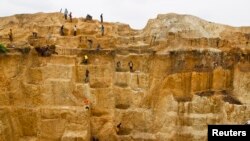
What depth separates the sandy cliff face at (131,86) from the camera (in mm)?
27844

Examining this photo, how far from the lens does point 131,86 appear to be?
29.4 meters

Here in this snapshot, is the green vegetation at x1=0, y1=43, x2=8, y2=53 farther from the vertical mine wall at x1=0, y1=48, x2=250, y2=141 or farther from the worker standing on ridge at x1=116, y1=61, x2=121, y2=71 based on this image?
the worker standing on ridge at x1=116, y1=61, x2=121, y2=71

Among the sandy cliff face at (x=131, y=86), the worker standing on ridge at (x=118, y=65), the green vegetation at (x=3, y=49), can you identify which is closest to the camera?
the sandy cliff face at (x=131, y=86)

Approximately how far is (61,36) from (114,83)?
550 centimetres

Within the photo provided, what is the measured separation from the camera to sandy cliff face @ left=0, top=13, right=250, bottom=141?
91.4 feet

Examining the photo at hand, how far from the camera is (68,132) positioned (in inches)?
1048

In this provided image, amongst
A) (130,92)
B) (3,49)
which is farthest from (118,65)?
(3,49)

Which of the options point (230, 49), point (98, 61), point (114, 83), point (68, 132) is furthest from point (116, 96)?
point (230, 49)

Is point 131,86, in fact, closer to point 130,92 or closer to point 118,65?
point 130,92

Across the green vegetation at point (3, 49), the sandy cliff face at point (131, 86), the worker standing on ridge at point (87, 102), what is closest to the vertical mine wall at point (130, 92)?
the sandy cliff face at point (131, 86)

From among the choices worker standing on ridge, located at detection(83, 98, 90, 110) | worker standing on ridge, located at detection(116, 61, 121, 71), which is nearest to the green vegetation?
worker standing on ridge, located at detection(83, 98, 90, 110)

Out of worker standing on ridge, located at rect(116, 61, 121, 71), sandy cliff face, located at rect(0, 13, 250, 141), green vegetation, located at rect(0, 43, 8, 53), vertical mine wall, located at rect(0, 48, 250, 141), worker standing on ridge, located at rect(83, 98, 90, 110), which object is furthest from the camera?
worker standing on ridge, located at rect(116, 61, 121, 71)

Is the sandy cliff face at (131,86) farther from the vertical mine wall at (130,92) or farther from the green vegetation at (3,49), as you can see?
the green vegetation at (3,49)

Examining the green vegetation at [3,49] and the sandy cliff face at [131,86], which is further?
the green vegetation at [3,49]
